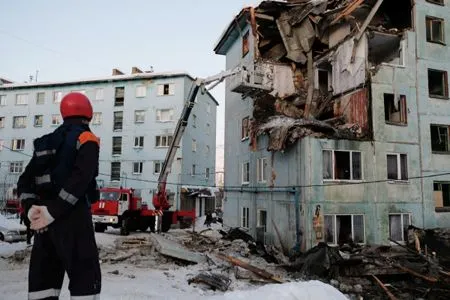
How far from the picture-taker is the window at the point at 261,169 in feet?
67.5

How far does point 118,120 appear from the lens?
130 feet

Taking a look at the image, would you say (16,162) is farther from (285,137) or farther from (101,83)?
(285,137)

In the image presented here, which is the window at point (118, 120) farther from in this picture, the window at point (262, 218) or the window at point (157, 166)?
the window at point (262, 218)

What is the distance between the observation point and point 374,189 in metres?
17.1

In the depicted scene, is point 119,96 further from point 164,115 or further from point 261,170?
point 261,170

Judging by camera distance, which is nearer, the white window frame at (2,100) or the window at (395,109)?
the window at (395,109)

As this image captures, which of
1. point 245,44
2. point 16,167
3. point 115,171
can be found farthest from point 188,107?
point 16,167

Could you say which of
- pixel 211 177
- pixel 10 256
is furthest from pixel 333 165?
pixel 211 177

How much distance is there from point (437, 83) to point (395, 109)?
11.9ft

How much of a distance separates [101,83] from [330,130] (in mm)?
30711

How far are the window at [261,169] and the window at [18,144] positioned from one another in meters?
33.0

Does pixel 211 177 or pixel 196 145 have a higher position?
pixel 196 145

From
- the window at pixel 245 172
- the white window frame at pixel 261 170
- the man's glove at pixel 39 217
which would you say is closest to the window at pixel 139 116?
the window at pixel 245 172

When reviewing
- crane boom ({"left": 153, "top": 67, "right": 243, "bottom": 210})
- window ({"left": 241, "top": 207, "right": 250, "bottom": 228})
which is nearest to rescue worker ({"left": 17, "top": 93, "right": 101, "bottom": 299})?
crane boom ({"left": 153, "top": 67, "right": 243, "bottom": 210})
